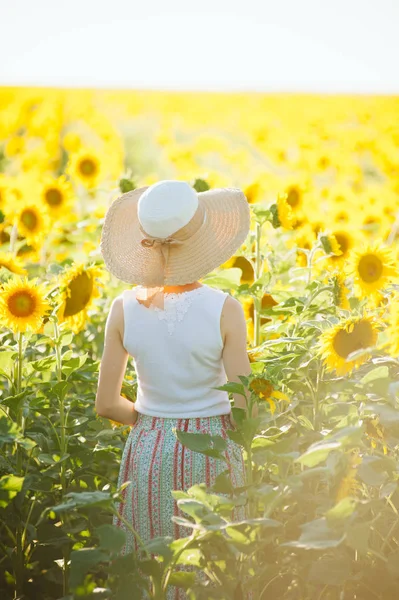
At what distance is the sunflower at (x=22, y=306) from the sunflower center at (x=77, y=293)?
0.10 meters

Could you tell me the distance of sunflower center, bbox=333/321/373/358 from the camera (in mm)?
2078

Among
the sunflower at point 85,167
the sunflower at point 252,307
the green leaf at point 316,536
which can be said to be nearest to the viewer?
the green leaf at point 316,536

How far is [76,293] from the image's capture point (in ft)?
8.41

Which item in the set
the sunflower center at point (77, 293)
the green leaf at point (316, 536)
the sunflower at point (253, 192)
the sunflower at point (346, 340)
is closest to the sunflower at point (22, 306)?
the sunflower center at point (77, 293)

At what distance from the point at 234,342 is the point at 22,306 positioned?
2.20 feet

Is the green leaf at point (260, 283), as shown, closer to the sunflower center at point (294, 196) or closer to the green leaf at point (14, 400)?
the green leaf at point (14, 400)

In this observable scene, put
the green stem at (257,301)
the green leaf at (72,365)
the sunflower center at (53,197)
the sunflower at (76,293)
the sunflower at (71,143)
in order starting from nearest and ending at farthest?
the green leaf at (72,365)
the sunflower at (76,293)
the green stem at (257,301)
the sunflower center at (53,197)
the sunflower at (71,143)

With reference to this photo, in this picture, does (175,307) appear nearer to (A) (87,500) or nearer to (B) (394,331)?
(B) (394,331)

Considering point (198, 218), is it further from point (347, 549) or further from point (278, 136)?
point (278, 136)

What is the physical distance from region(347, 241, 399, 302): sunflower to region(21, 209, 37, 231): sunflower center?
1.60 meters

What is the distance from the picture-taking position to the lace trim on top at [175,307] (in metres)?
2.03

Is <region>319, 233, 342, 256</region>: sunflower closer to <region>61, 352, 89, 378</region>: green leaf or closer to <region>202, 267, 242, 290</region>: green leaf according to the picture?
<region>202, 267, 242, 290</region>: green leaf

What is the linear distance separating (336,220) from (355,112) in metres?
4.37

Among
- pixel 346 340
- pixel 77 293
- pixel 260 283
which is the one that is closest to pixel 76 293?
pixel 77 293
